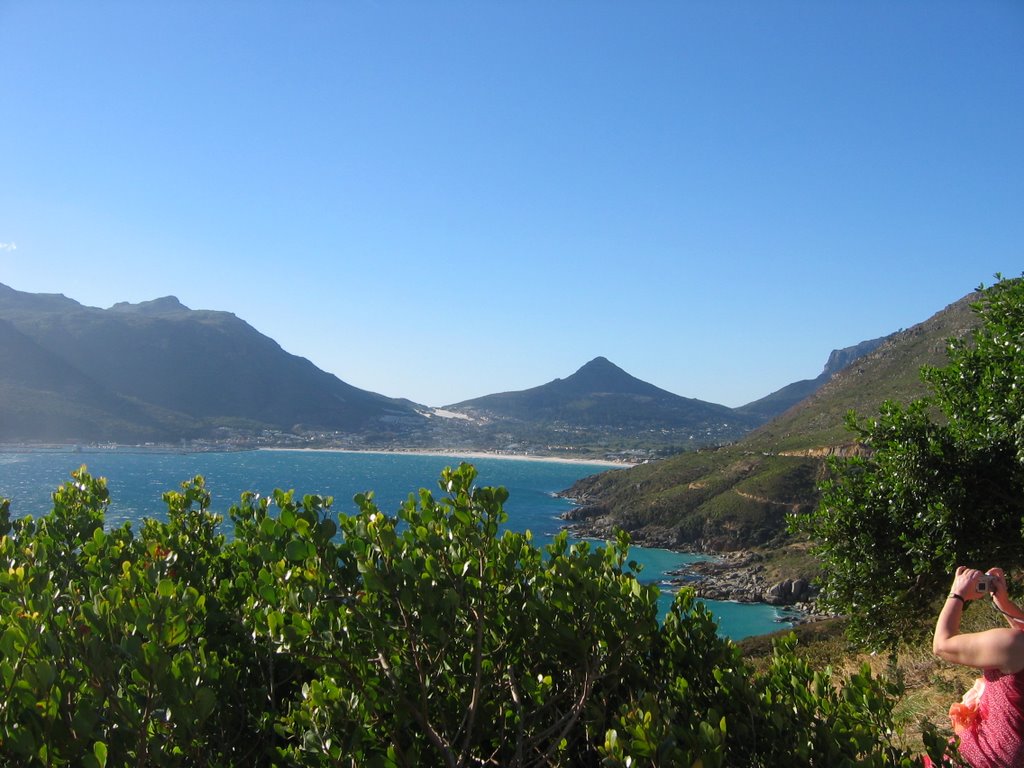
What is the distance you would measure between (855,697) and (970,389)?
7690 mm

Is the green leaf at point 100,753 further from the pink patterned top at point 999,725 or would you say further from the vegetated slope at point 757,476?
the vegetated slope at point 757,476

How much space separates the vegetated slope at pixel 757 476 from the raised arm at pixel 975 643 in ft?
206

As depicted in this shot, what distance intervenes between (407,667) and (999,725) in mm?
3395

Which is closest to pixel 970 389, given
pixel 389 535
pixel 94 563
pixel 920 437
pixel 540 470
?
pixel 920 437

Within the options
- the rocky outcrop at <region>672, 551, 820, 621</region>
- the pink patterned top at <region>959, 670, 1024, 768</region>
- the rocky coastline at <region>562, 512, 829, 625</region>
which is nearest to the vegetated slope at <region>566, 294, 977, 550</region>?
the rocky coastline at <region>562, 512, 829, 625</region>

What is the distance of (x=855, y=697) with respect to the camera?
310 cm

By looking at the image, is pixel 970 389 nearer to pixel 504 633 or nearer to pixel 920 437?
pixel 920 437

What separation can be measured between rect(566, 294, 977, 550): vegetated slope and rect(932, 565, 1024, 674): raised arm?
6291 cm

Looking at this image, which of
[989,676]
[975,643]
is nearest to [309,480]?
[989,676]

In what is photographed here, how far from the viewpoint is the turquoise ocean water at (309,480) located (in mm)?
65688

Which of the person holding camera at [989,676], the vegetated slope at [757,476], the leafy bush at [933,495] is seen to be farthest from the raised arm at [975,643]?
the vegetated slope at [757,476]

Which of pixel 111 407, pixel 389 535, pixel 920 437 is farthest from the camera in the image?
pixel 111 407

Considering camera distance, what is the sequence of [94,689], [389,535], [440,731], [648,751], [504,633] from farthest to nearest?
[504,633]
[440,731]
[389,535]
[94,689]
[648,751]

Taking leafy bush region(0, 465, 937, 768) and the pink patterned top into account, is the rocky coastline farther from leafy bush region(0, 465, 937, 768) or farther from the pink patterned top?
leafy bush region(0, 465, 937, 768)
